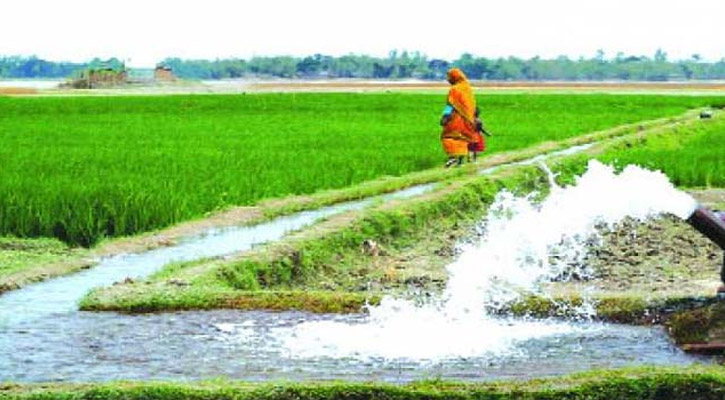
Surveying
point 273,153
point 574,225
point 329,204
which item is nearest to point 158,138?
point 273,153

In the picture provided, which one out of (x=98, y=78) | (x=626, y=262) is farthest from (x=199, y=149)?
(x=98, y=78)

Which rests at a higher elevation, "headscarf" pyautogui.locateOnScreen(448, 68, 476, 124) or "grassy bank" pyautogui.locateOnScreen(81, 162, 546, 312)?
"headscarf" pyautogui.locateOnScreen(448, 68, 476, 124)

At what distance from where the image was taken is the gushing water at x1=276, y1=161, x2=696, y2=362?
5.02m

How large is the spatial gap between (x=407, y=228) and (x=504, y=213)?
50.3 inches

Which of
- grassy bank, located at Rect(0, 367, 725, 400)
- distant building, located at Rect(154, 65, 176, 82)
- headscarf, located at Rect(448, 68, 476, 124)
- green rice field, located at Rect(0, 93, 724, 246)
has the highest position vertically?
headscarf, located at Rect(448, 68, 476, 124)

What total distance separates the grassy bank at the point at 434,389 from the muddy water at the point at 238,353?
30 cm

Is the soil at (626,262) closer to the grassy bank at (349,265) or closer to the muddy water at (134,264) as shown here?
the grassy bank at (349,265)

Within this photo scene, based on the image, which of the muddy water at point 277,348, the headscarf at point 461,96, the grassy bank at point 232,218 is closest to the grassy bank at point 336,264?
the muddy water at point 277,348

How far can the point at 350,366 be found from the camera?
4.67m

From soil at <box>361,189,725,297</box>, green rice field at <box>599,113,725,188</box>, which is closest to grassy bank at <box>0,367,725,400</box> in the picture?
soil at <box>361,189,725,297</box>

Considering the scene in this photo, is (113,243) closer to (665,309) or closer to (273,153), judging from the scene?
A: (665,309)

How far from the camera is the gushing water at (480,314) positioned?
197 inches

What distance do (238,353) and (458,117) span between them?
9.35 meters

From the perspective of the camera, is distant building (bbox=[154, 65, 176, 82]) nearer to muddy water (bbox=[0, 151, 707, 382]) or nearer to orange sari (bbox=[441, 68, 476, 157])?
orange sari (bbox=[441, 68, 476, 157])
